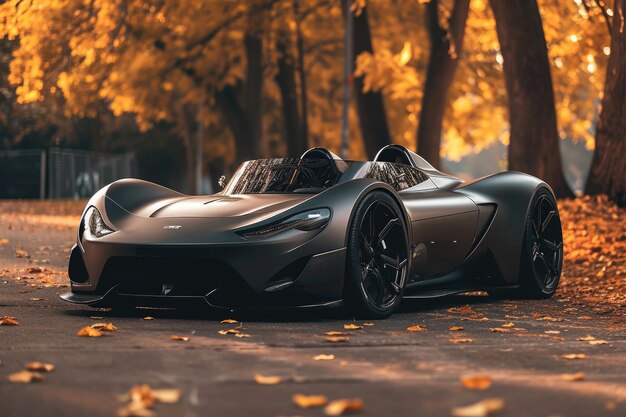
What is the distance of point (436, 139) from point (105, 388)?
20.7 m

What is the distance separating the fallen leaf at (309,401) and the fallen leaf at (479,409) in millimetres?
547

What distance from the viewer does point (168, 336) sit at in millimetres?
7723

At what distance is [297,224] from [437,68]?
17062mm

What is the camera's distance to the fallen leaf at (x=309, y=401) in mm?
5449

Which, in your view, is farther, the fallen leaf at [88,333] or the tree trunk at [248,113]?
the tree trunk at [248,113]

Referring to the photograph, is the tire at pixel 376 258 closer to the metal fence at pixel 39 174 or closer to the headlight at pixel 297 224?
the headlight at pixel 297 224

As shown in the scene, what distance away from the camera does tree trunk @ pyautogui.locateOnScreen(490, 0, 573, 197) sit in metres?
18.1

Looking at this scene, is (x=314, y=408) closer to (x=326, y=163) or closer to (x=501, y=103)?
(x=326, y=163)

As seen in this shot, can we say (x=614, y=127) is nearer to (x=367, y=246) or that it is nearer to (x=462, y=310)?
(x=462, y=310)

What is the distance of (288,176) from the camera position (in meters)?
9.68

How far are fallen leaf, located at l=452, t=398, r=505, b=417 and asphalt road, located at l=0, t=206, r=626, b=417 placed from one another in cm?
6

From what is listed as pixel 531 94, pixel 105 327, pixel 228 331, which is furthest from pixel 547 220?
pixel 531 94

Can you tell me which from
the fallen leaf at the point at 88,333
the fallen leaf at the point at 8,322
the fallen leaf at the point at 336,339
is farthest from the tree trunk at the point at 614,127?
the fallen leaf at the point at 88,333

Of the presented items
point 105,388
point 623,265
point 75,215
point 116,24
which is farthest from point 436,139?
point 105,388
